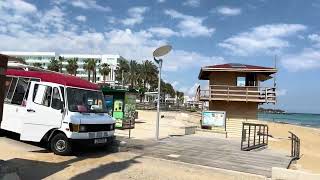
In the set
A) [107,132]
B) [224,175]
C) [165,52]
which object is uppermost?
[165,52]

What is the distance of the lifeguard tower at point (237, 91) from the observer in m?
33.4

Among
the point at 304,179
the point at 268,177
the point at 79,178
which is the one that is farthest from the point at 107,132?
the point at 304,179

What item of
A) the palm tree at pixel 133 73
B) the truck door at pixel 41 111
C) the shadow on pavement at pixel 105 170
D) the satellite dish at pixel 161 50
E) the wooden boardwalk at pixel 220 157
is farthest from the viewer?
the palm tree at pixel 133 73

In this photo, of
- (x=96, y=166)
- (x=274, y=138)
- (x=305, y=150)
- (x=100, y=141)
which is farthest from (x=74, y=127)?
(x=274, y=138)

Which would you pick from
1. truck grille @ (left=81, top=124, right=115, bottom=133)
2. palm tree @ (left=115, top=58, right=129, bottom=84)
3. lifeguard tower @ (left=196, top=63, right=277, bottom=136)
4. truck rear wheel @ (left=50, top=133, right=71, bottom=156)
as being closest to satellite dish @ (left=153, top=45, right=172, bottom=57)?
truck grille @ (left=81, top=124, right=115, bottom=133)

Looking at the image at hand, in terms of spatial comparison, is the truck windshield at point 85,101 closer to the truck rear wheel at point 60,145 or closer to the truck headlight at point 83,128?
the truck headlight at point 83,128

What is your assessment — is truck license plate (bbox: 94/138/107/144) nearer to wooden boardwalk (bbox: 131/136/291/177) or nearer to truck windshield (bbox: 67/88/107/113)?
truck windshield (bbox: 67/88/107/113)

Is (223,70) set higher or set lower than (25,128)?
higher

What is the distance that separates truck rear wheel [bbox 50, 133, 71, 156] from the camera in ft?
42.0

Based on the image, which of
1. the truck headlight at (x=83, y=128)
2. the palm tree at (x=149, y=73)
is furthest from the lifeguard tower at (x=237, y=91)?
the palm tree at (x=149, y=73)

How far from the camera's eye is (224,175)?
11383 mm

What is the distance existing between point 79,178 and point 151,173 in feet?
6.72

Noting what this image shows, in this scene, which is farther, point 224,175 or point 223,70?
point 223,70

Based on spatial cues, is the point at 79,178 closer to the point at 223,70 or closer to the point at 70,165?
the point at 70,165
